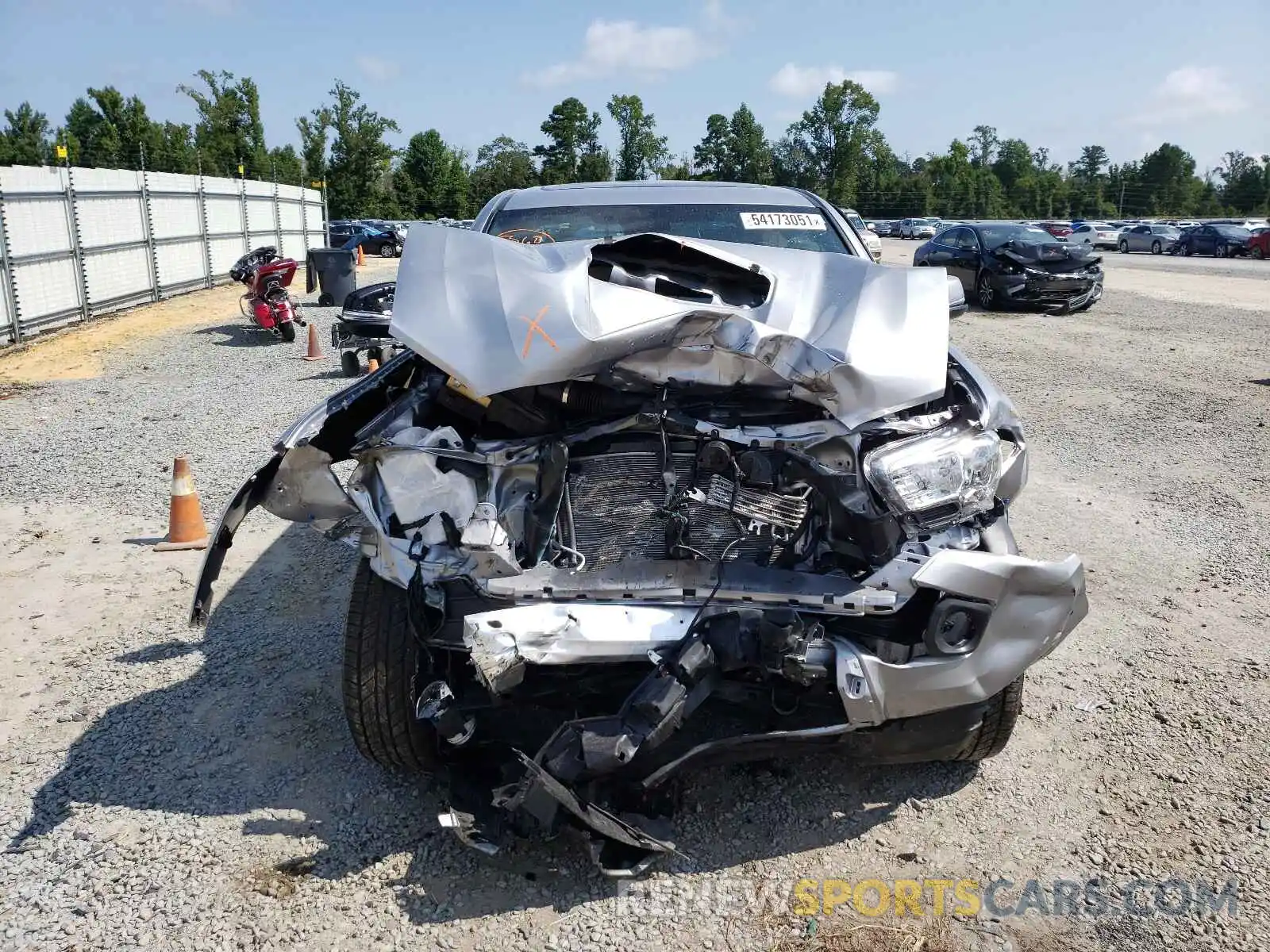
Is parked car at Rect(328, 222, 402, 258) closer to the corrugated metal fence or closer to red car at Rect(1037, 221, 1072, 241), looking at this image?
the corrugated metal fence

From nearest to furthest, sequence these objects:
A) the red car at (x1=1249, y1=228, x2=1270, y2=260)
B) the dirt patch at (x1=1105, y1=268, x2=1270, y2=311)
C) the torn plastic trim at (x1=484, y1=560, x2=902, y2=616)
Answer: the torn plastic trim at (x1=484, y1=560, x2=902, y2=616)
the dirt patch at (x1=1105, y1=268, x2=1270, y2=311)
the red car at (x1=1249, y1=228, x2=1270, y2=260)

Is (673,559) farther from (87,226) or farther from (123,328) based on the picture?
(87,226)

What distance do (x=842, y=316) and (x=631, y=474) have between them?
797 mm

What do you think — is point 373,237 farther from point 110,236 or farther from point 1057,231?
point 1057,231

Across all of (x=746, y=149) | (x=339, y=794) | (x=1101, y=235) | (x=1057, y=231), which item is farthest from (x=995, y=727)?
(x=746, y=149)

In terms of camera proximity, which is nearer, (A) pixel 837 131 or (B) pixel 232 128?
(B) pixel 232 128

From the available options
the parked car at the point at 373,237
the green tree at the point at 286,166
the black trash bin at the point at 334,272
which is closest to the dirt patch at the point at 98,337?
the black trash bin at the point at 334,272

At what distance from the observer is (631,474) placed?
277 cm

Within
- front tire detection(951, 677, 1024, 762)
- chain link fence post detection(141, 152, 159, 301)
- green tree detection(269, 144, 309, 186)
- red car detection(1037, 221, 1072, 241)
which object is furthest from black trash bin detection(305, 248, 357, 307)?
green tree detection(269, 144, 309, 186)

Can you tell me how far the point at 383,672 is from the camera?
9.15 feet

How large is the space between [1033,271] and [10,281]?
14.9m

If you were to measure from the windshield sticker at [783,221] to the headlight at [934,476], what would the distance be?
2140 millimetres

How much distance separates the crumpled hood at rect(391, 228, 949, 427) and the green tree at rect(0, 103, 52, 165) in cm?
4846

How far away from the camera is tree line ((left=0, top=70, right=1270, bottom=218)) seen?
4406cm
